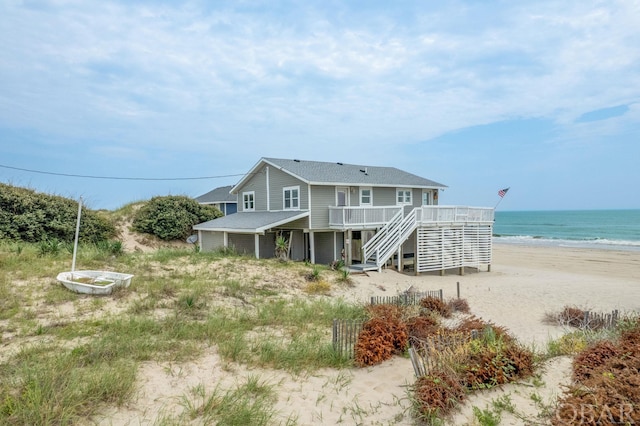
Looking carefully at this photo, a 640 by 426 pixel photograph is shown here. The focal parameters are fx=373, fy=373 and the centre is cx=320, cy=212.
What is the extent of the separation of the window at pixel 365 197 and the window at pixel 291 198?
14.6 feet

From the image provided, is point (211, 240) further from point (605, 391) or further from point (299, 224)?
point (605, 391)

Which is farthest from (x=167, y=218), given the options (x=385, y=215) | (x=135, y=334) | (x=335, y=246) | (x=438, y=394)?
(x=438, y=394)

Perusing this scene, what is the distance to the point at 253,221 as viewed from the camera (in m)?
22.8

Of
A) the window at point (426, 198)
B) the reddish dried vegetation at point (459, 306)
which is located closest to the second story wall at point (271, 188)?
the window at point (426, 198)

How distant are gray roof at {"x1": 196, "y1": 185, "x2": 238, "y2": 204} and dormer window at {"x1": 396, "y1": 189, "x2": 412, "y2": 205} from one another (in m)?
19.5

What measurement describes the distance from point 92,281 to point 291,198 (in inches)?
529

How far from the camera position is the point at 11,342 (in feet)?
24.2

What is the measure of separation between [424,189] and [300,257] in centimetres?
1127

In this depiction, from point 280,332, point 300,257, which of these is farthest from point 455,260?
point 280,332

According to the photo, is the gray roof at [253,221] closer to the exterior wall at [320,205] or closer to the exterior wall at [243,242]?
the exterior wall at [320,205]

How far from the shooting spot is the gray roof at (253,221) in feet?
68.5

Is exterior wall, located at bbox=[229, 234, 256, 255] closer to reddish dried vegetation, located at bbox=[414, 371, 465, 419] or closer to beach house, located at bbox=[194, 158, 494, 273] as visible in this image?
beach house, located at bbox=[194, 158, 494, 273]

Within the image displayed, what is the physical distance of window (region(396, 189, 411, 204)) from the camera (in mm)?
26897

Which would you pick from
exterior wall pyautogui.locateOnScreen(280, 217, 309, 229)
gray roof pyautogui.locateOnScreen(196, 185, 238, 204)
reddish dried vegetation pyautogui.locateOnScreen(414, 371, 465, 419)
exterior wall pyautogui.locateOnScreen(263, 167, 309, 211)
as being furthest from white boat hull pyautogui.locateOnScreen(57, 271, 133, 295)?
gray roof pyautogui.locateOnScreen(196, 185, 238, 204)
